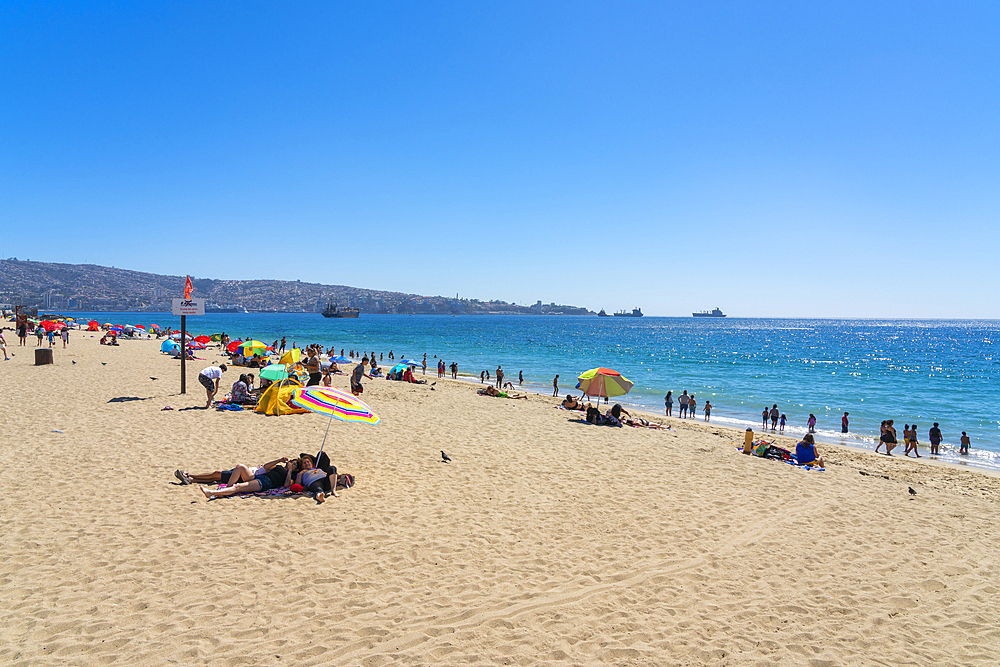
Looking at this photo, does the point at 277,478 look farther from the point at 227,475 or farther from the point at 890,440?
the point at 890,440

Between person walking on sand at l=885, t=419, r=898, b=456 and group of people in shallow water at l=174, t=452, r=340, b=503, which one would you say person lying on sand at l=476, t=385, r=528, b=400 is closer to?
person walking on sand at l=885, t=419, r=898, b=456

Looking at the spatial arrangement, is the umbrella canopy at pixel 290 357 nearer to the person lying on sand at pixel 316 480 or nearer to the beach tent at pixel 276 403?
the beach tent at pixel 276 403

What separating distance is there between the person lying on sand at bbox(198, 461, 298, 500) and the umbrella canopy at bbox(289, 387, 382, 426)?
117 cm

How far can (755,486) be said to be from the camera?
9.00 meters

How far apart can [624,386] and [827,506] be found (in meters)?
6.89

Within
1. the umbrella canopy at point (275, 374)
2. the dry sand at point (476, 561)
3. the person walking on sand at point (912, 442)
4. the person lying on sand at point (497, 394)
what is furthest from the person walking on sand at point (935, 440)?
the umbrella canopy at point (275, 374)

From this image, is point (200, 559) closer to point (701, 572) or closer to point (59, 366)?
point (701, 572)

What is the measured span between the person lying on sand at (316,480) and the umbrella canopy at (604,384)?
28.8 feet

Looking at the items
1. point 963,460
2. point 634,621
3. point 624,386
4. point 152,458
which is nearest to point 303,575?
point 634,621

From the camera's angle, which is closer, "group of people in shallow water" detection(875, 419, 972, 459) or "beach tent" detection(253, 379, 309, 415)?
"beach tent" detection(253, 379, 309, 415)

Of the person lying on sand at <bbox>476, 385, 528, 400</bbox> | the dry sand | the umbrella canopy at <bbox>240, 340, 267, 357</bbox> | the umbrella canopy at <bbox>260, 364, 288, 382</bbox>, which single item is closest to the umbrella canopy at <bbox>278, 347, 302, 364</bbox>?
the umbrella canopy at <bbox>260, 364, 288, 382</bbox>

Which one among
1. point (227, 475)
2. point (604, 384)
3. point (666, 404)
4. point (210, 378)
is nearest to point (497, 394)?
point (666, 404)

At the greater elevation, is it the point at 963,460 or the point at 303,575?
the point at 303,575

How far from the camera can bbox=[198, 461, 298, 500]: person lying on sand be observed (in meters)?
6.88
